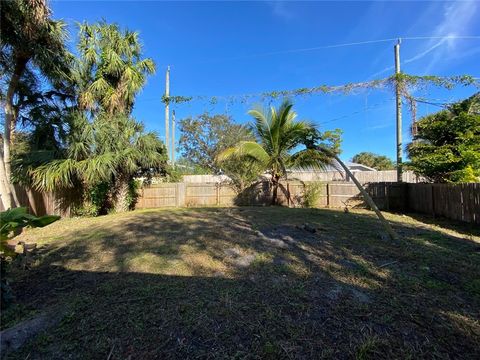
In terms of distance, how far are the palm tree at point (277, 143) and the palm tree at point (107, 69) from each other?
4070mm

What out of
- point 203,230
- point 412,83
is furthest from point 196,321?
point 412,83

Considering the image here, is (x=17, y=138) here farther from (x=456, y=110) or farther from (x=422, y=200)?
(x=456, y=110)

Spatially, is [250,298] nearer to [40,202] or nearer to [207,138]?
[40,202]

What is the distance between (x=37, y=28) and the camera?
263 inches

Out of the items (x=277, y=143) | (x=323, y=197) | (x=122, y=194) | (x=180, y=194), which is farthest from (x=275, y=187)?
(x=122, y=194)

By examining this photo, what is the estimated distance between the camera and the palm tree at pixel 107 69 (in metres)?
9.51

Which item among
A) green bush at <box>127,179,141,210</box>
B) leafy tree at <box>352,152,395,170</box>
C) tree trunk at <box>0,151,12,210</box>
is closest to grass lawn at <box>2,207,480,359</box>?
tree trunk at <box>0,151,12,210</box>

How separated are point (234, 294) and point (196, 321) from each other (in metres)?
0.51

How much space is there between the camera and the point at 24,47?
267 inches

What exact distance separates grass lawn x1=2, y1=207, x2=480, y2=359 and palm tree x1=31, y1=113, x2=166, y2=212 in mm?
4599

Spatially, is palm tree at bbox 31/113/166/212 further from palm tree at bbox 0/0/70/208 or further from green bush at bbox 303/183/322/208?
green bush at bbox 303/183/322/208

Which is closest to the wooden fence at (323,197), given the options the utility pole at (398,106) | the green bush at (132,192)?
the green bush at (132,192)

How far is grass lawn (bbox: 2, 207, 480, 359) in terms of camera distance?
1.90 m

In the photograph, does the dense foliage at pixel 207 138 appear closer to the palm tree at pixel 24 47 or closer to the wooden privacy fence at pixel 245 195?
the wooden privacy fence at pixel 245 195
